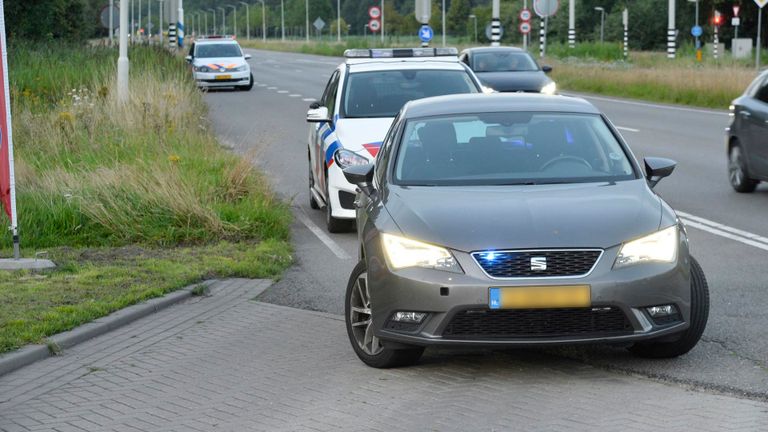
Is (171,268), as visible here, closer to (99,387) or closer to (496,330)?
(99,387)

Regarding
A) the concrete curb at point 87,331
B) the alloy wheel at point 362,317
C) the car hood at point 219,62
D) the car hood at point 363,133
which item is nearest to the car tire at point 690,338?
the alloy wheel at point 362,317

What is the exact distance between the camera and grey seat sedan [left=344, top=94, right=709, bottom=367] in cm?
678

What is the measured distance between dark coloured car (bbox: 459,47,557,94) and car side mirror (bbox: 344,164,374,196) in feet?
64.4

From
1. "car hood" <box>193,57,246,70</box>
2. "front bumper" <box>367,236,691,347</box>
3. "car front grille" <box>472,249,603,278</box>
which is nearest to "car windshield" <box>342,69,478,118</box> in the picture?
"front bumper" <box>367,236,691,347</box>

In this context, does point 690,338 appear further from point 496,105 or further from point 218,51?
point 218,51

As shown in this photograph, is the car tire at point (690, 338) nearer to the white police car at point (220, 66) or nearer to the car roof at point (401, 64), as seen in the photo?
the car roof at point (401, 64)

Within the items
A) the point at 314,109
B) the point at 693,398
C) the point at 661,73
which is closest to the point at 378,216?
the point at 693,398

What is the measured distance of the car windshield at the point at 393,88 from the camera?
1373 cm

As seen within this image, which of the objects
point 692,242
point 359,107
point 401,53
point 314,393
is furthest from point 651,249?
point 401,53

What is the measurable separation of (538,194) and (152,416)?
2.46 meters

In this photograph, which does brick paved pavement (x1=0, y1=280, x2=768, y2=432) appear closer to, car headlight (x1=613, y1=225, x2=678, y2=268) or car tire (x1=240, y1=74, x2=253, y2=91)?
car headlight (x1=613, y1=225, x2=678, y2=268)

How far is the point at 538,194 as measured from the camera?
24.8ft

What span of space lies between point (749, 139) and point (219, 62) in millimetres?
27633

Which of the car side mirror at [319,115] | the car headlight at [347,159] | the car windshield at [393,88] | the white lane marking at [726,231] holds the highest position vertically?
the car windshield at [393,88]
